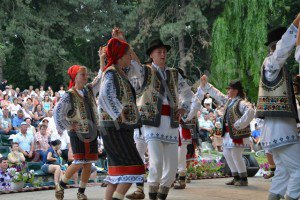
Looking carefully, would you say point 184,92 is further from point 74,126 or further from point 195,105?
point 74,126

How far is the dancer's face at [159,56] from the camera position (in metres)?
7.86

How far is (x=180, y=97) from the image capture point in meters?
8.05

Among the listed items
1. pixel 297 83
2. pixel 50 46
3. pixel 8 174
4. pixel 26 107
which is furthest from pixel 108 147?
pixel 50 46

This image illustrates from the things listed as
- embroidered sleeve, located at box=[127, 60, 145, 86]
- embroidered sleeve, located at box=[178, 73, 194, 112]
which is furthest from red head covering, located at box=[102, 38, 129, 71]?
embroidered sleeve, located at box=[178, 73, 194, 112]

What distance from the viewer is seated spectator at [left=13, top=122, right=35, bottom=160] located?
1278cm

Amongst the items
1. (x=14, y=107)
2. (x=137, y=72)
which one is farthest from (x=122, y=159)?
(x=14, y=107)

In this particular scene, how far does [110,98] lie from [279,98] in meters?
1.73

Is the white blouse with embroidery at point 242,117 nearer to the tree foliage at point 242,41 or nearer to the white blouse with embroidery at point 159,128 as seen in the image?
the white blouse with embroidery at point 159,128

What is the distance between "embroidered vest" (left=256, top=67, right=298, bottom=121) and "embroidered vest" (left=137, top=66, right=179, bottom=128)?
165 centimetres

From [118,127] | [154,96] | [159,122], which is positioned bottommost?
[118,127]

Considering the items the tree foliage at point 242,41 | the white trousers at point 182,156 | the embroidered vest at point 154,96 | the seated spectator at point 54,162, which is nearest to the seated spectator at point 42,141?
the seated spectator at point 54,162

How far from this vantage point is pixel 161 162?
24.9 ft

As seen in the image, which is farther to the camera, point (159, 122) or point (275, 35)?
point (159, 122)

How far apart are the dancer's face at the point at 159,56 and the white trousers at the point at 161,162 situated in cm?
105
